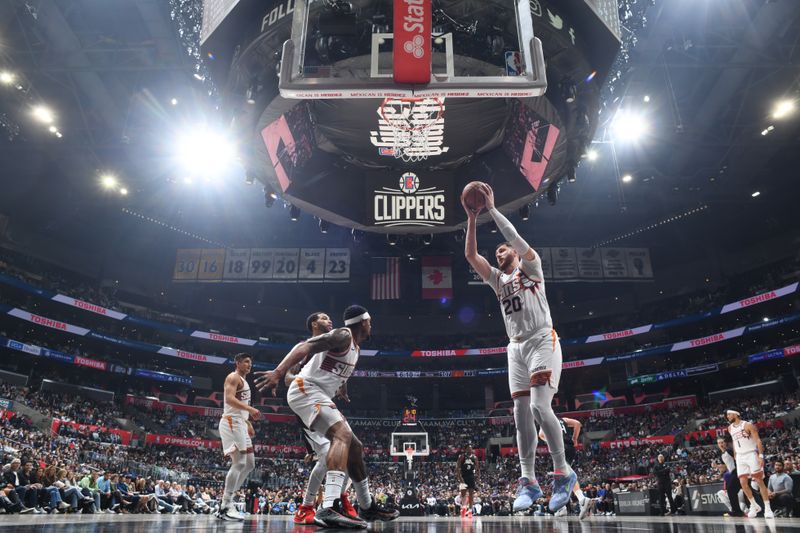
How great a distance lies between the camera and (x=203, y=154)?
23547 millimetres

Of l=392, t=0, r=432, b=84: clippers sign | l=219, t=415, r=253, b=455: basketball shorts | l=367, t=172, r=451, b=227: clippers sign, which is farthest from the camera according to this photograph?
l=367, t=172, r=451, b=227: clippers sign

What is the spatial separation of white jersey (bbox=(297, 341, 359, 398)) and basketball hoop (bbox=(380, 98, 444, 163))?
555 cm

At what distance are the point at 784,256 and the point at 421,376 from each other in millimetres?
25123

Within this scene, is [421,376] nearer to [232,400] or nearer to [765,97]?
[765,97]

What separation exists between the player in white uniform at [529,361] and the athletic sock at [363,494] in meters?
1.48

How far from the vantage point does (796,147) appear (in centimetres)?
2380

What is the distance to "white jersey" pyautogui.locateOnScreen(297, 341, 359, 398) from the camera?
5.14m

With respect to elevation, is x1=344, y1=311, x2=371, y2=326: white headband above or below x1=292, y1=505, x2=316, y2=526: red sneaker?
above

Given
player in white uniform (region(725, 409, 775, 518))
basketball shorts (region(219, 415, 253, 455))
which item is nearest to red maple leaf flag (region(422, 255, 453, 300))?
player in white uniform (region(725, 409, 775, 518))

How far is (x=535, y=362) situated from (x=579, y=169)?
22431mm

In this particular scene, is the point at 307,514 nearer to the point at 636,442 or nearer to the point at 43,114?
the point at 43,114

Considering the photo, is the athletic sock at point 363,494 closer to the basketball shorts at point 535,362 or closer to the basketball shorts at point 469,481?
the basketball shorts at point 535,362

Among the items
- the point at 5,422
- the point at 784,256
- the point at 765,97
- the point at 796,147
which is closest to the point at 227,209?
the point at 5,422

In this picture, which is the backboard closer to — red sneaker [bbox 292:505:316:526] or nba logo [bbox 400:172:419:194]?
nba logo [bbox 400:172:419:194]
